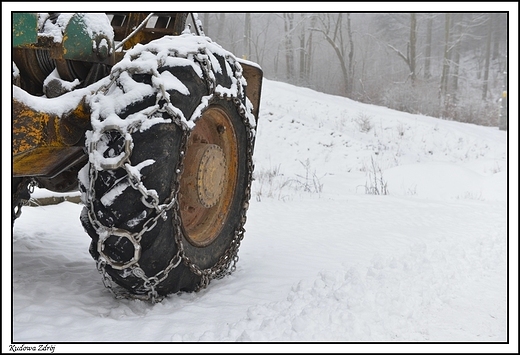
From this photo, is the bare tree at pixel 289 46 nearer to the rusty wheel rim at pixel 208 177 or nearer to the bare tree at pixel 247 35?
the bare tree at pixel 247 35

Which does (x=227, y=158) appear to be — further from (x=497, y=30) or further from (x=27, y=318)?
(x=497, y=30)

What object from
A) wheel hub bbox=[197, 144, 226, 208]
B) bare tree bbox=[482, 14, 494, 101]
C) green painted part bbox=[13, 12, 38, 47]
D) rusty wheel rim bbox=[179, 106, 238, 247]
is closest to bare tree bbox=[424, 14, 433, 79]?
bare tree bbox=[482, 14, 494, 101]

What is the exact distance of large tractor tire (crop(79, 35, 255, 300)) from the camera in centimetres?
206

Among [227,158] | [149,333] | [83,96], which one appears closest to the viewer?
[149,333]

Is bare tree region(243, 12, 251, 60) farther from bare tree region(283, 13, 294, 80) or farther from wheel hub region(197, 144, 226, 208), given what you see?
wheel hub region(197, 144, 226, 208)

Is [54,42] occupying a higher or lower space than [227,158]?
higher

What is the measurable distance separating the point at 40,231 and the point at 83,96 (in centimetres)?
210

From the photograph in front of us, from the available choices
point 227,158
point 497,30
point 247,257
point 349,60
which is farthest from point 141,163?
point 497,30

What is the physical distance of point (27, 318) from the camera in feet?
6.95

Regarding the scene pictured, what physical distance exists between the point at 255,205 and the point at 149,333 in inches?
137

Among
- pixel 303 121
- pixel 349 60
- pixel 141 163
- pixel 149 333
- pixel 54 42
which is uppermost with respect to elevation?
pixel 349 60

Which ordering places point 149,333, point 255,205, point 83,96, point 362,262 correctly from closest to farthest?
point 149,333 → point 83,96 → point 362,262 → point 255,205

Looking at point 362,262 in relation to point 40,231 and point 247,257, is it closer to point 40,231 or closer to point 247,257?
point 247,257

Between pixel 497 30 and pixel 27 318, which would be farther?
pixel 497 30
